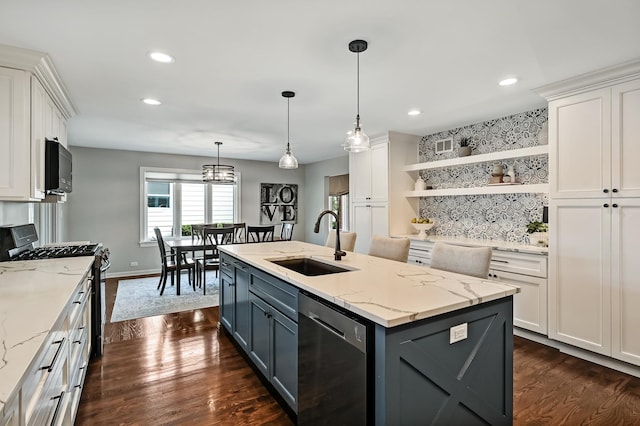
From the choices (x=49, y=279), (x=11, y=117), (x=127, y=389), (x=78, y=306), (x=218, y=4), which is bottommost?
(x=127, y=389)

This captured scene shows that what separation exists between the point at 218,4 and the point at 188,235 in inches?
216

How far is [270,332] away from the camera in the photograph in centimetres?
226

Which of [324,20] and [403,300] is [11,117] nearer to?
[324,20]

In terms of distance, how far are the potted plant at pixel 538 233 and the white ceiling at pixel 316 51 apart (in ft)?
4.20

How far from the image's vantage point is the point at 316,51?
7.69 feet

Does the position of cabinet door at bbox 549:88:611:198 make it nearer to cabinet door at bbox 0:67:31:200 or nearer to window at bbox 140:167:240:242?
cabinet door at bbox 0:67:31:200

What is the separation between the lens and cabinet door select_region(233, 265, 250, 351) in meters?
2.72

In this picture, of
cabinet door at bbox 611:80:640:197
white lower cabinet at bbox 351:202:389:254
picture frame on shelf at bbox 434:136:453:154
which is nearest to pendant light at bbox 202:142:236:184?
white lower cabinet at bbox 351:202:389:254

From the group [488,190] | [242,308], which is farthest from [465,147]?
[242,308]

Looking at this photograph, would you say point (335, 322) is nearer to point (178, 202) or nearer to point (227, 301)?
point (227, 301)

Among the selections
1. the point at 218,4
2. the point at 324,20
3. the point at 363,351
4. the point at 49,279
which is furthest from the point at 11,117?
the point at 363,351

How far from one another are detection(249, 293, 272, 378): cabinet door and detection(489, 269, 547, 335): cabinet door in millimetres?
2371

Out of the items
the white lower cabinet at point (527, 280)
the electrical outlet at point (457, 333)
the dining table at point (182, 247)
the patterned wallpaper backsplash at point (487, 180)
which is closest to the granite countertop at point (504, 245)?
the white lower cabinet at point (527, 280)

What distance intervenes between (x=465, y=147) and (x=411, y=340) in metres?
3.60
